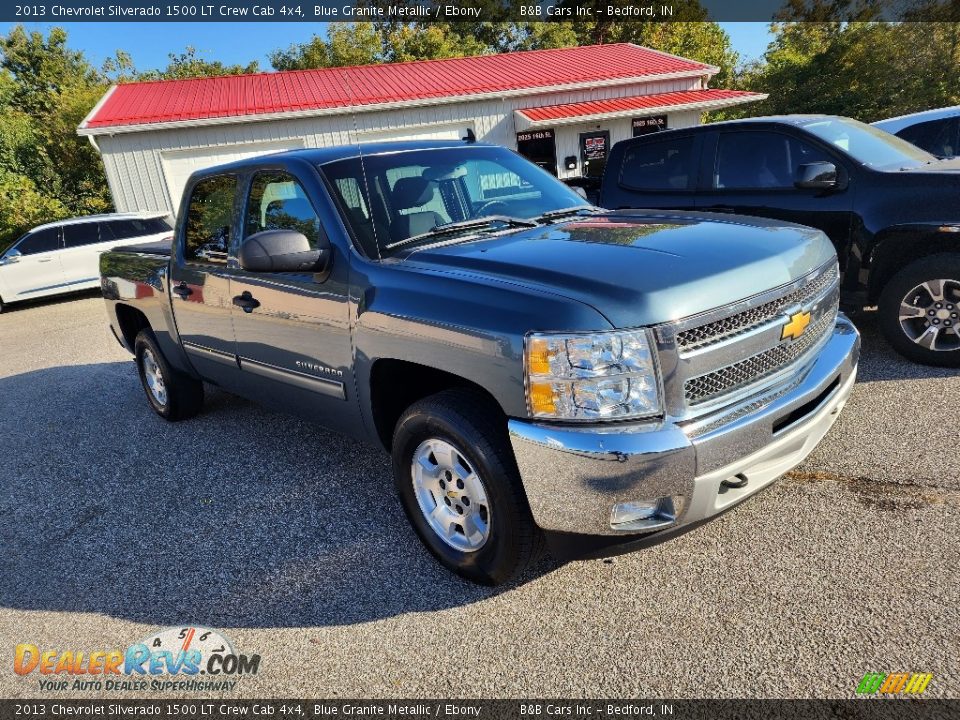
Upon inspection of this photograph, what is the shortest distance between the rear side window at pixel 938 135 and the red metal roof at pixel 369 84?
1323 cm

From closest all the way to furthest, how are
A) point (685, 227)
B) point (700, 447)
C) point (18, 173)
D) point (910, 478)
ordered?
point (700, 447)
point (685, 227)
point (910, 478)
point (18, 173)

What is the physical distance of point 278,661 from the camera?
8.80ft

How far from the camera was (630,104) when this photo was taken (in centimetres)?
1961

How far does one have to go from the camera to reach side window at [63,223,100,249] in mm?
13172

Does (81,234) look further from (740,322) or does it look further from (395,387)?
(740,322)

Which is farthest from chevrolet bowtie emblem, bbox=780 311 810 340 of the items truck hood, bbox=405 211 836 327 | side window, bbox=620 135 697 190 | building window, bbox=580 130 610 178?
building window, bbox=580 130 610 178

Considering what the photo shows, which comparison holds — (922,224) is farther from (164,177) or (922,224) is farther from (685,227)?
(164,177)

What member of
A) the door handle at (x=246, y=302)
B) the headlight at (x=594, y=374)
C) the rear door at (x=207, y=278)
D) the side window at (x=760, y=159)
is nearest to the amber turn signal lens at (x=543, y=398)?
the headlight at (x=594, y=374)

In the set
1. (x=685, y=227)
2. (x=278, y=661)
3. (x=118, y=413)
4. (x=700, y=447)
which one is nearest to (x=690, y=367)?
(x=700, y=447)

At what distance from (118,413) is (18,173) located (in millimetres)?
20762

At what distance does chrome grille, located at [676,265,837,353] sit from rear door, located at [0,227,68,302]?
539 inches

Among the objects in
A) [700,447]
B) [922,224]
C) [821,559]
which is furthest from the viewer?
[922,224]

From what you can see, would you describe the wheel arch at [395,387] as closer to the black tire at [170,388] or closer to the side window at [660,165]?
the black tire at [170,388]

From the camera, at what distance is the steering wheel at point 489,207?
3.58 m
